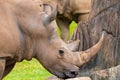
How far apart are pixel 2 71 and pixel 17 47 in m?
0.29

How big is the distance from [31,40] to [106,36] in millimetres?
1483

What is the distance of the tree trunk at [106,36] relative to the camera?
7461 millimetres

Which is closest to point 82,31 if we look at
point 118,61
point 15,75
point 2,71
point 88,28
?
point 88,28

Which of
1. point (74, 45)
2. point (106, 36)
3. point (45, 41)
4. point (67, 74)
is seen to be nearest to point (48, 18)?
point (45, 41)

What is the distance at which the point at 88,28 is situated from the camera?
7.64m

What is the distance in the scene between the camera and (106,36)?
7.52 meters

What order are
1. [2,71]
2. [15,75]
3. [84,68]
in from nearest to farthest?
[2,71] → [84,68] → [15,75]

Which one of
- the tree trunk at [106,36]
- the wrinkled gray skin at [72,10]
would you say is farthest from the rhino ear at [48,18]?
the wrinkled gray skin at [72,10]

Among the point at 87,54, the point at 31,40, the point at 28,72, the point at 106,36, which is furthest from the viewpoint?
the point at 28,72

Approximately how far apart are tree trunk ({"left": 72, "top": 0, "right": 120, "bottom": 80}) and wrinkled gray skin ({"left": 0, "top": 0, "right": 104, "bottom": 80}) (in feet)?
2.84

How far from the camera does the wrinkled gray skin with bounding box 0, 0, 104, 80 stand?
6.16 metres

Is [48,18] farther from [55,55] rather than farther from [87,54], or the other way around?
[87,54]

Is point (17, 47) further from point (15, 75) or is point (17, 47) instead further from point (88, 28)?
point (15, 75)

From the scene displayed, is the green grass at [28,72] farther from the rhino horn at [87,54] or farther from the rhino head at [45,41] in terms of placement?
the rhino head at [45,41]
